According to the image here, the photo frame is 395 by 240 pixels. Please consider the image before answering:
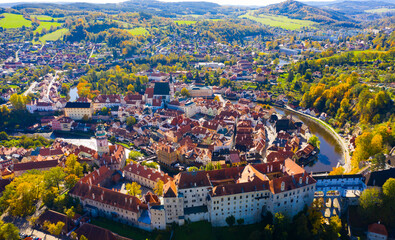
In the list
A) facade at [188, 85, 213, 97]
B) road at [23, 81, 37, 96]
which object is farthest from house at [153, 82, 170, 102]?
road at [23, 81, 37, 96]

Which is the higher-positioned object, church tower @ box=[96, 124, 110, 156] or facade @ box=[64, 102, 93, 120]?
church tower @ box=[96, 124, 110, 156]

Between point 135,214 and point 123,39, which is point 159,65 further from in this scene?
point 135,214

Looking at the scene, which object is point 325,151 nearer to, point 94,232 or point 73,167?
point 94,232

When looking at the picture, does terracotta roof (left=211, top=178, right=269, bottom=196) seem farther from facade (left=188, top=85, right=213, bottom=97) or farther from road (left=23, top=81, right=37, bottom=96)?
road (left=23, top=81, right=37, bottom=96)

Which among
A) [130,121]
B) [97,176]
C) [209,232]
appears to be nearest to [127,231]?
[209,232]

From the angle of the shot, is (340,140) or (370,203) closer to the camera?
(370,203)

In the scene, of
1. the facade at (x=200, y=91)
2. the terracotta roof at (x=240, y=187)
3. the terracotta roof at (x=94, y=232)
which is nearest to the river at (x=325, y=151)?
the terracotta roof at (x=240, y=187)
